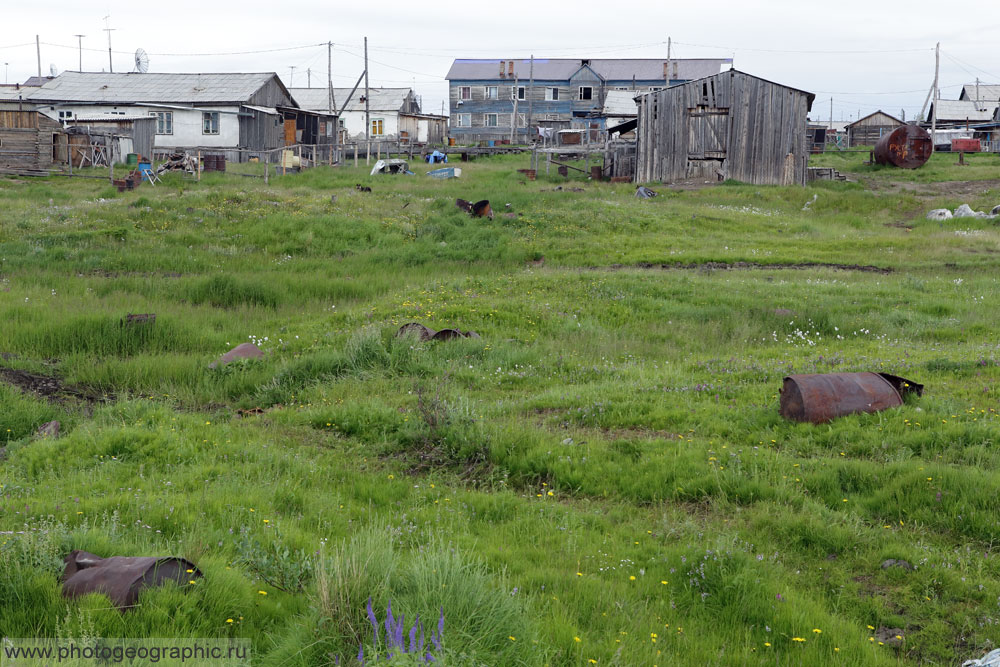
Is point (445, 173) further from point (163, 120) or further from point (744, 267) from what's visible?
point (163, 120)

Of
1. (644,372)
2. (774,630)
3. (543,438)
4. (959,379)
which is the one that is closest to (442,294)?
(644,372)

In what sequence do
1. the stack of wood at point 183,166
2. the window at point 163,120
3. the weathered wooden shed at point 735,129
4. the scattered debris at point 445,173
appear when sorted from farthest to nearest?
the window at point 163,120, the scattered debris at point 445,173, the stack of wood at point 183,166, the weathered wooden shed at point 735,129

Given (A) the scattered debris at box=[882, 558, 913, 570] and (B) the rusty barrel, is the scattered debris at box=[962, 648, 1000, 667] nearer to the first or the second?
(A) the scattered debris at box=[882, 558, 913, 570]

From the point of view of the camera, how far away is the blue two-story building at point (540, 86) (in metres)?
76.8

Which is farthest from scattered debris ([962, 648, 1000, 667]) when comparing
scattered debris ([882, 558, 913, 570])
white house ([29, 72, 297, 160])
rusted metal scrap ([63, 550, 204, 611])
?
white house ([29, 72, 297, 160])

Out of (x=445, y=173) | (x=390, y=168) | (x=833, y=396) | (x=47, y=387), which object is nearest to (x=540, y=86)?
(x=390, y=168)

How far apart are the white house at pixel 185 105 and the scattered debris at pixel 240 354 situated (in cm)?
A: 3979

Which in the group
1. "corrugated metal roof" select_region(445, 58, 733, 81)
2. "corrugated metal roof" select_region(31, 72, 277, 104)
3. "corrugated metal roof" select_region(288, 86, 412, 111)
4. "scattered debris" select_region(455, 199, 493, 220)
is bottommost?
"scattered debris" select_region(455, 199, 493, 220)

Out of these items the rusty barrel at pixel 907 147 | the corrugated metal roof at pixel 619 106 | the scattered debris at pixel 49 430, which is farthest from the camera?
the corrugated metal roof at pixel 619 106

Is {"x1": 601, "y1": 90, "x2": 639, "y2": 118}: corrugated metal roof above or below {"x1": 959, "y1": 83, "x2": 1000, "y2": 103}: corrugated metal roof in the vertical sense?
below

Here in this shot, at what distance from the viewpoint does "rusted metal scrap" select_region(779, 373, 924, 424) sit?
25.8ft

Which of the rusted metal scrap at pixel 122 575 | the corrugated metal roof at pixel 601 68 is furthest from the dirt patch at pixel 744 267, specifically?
the corrugated metal roof at pixel 601 68

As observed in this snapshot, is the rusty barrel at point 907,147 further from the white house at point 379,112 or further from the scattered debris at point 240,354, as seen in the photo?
the scattered debris at point 240,354

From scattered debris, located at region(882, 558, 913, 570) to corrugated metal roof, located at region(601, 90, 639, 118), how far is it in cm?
5553
